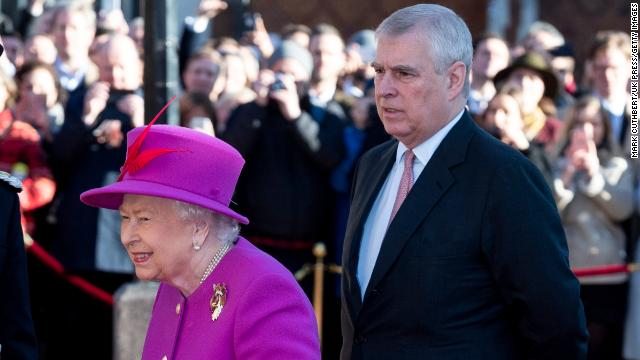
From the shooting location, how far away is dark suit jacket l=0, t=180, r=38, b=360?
4.12 metres

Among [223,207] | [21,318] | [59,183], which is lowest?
[59,183]

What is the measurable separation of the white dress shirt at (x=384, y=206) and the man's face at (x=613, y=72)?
15.1 ft

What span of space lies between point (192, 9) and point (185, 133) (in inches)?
295

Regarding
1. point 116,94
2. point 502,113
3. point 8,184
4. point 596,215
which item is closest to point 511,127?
point 502,113

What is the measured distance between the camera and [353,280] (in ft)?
14.2

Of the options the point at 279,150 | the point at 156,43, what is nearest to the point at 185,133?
the point at 156,43

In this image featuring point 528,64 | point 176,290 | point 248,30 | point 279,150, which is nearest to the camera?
point 176,290

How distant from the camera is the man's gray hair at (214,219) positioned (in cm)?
364

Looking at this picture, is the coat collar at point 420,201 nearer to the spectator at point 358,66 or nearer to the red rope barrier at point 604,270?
the red rope barrier at point 604,270

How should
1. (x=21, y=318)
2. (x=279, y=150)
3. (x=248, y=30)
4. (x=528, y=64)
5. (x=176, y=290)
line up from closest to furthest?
(x=176, y=290)
(x=21, y=318)
(x=279, y=150)
(x=528, y=64)
(x=248, y=30)

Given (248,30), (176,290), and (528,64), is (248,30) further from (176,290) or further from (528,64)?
(176,290)

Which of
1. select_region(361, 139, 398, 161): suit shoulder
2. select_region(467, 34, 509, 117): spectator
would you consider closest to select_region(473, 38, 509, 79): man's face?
select_region(467, 34, 509, 117): spectator

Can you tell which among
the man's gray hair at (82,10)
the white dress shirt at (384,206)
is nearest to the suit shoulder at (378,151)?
the white dress shirt at (384,206)

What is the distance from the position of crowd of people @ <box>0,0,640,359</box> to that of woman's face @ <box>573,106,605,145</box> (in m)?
0.01
